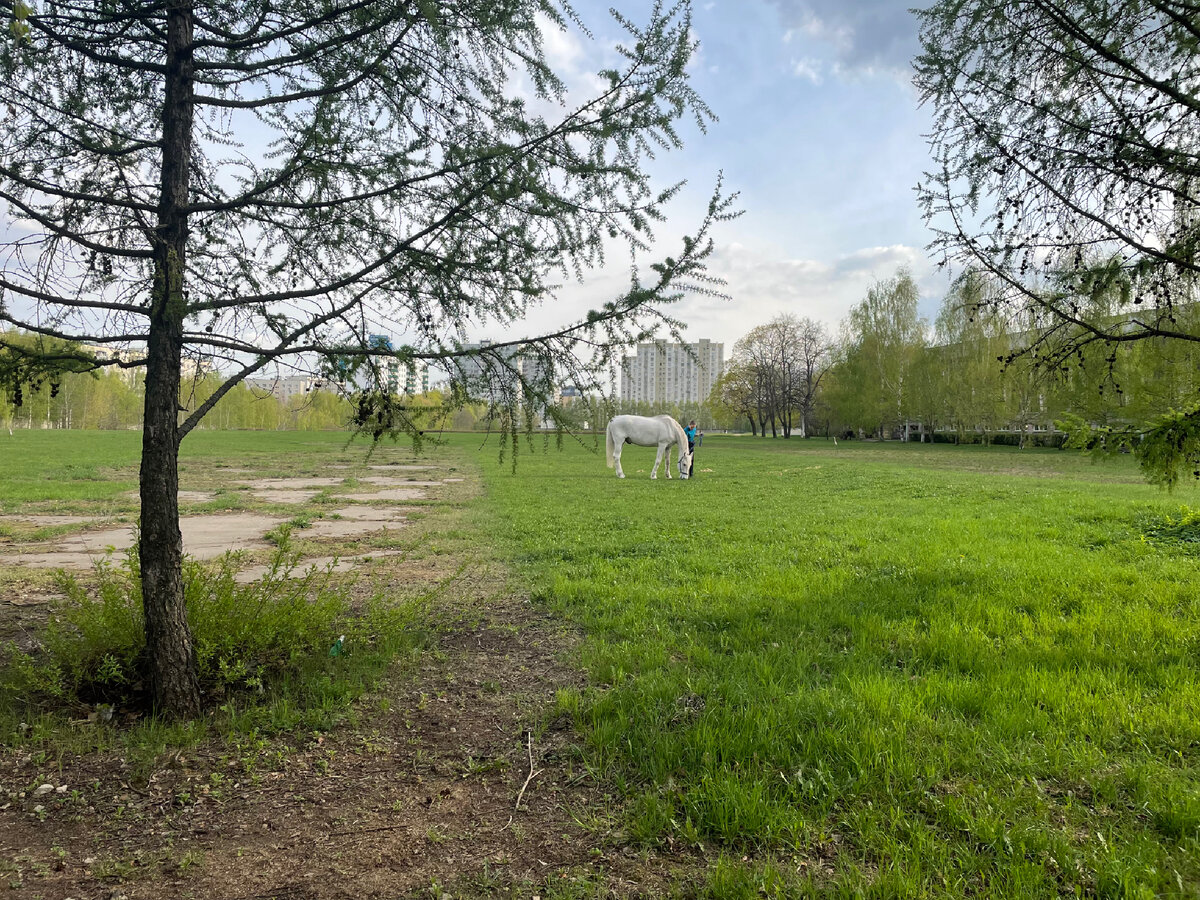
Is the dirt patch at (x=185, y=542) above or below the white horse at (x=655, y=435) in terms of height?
below

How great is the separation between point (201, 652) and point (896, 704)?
3758 millimetres

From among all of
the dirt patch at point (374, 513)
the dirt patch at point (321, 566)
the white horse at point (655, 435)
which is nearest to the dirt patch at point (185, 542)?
the dirt patch at point (321, 566)

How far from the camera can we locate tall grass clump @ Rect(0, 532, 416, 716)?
11.2 feet

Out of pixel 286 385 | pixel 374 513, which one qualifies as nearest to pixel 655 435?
pixel 374 513

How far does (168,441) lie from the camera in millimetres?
3172

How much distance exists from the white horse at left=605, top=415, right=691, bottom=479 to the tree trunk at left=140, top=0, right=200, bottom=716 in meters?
14.8

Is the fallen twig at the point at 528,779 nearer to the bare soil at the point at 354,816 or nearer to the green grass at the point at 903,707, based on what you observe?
the bare soil at the point at 354,816

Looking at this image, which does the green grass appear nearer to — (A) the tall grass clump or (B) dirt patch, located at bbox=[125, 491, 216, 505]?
(A) the tall grass clump

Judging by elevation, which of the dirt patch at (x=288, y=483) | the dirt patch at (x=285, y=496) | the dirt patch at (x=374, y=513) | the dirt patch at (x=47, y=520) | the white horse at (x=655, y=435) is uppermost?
the white horse at (x=655, y=435)

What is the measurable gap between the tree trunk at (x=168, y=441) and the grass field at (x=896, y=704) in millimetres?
1554

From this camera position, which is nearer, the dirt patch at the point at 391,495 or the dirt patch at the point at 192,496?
the dirt patch at the point at 192,496

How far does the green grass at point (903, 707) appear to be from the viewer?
7.36 ft

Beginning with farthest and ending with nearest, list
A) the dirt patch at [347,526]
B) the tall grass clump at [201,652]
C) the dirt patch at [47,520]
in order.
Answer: the dirt patch at [47,520] → the dirt patch at [347,526] → the tall grass clump at [201,652]

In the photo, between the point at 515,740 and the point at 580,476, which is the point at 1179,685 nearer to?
the point at 515,740
